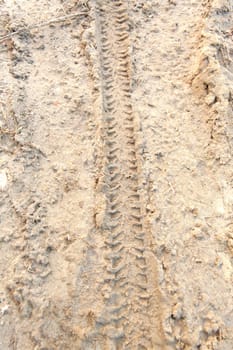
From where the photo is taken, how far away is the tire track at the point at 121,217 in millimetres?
1825

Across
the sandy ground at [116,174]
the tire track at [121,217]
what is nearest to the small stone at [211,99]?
the sandy ground at [116,174]

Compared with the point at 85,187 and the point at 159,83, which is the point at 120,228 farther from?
the point at 159,83

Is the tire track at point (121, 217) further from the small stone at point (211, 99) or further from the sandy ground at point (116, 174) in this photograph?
the small stone at point (211, 99)

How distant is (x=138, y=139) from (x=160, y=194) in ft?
1.41

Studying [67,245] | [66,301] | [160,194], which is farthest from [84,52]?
[66,301]

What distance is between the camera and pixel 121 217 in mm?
2150

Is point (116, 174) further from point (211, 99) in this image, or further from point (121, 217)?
point (211, 99)

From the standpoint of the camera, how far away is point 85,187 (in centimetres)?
226

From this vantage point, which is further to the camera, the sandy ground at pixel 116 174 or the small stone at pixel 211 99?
the small stone at pixel 211 99

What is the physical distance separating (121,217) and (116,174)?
0.98 feet

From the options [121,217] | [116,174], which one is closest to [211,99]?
[116,174]

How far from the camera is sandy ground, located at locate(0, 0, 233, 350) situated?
1.84 metres

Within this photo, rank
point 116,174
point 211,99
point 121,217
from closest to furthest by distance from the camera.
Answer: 1. point 121,217
2. point 116,174
3. point 211,99

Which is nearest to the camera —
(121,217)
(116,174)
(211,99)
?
(121,217)
